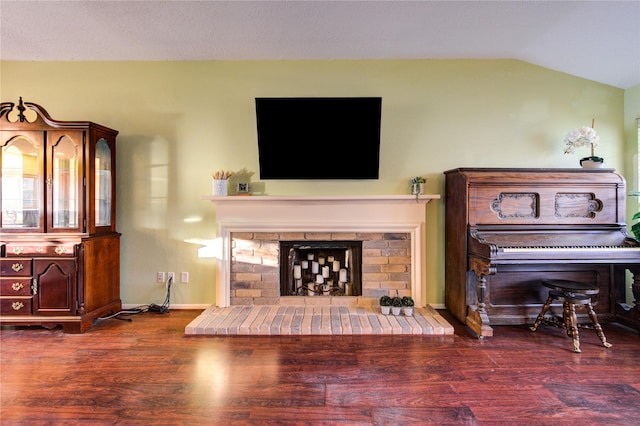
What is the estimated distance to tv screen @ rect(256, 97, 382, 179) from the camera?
10.4 ft

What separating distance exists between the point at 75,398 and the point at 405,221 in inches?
112

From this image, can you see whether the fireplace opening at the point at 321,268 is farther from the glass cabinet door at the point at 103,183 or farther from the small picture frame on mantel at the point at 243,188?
the glass cabinet door at the point at 103,183

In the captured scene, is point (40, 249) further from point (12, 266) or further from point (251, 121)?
point (251, 121)

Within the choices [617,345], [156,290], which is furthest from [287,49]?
[617,345]

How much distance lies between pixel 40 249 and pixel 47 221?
24 centimetres

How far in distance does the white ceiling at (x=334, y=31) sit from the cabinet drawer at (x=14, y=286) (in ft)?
7.07

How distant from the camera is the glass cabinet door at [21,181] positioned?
2.83 m

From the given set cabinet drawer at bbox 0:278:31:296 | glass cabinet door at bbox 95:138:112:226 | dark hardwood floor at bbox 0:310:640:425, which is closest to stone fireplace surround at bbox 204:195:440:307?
dark hardwood floor at bbox 0:310:640:425

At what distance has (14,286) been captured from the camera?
110 inches

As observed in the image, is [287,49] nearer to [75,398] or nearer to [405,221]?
[405,221]

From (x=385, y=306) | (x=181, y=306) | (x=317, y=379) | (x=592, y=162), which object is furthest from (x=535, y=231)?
(x=181, y=306)

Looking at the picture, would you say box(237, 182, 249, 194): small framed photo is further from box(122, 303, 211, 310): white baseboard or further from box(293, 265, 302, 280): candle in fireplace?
box(122, 303, 211, 310): white baseboard

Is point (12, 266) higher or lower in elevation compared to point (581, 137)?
lower

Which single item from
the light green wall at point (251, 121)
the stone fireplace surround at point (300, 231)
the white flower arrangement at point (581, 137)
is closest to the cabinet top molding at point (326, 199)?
the stone fireplace surround at point (300, 231)
